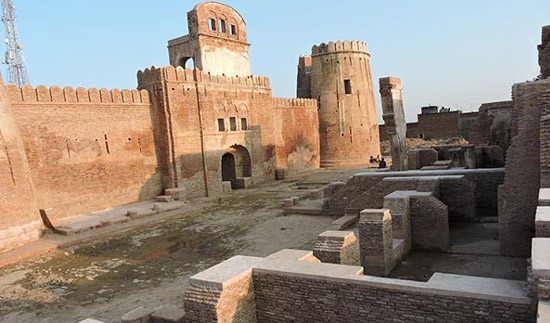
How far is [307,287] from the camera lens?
15.3 ft

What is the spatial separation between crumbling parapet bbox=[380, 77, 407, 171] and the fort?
0.06 m

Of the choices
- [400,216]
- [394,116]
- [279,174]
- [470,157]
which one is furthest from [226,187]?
[400,216]

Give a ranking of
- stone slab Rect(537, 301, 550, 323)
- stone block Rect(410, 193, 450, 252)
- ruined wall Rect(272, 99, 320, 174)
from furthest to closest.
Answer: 1. ruined wall Rect(272, 99, 320, 174)
2. stone block Rect(410, 193, 450, 252)
3. stone slab Rect(537, 301, 550, 323)

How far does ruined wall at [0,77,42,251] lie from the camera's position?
36.8 ft

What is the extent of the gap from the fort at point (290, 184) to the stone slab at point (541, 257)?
2 centimetres

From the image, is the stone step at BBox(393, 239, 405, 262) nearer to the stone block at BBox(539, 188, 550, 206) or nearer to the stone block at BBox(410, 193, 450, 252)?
the stone block at BBox(410, 193, 450, 252)

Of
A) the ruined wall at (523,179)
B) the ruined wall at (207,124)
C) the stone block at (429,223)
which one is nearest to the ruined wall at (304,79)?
the ruined wall at (207,124)

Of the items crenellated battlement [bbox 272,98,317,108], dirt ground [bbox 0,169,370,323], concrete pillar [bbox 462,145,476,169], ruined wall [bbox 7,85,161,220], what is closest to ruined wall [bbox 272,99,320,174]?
crenellated battlement [bbox 272,98,317,108]

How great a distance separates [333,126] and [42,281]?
71.1 ft

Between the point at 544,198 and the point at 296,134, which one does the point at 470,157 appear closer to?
the point at 544,198

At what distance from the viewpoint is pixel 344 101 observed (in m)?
27.0

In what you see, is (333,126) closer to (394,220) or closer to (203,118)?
(203,118)

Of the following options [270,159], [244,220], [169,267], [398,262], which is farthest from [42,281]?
[270,159]

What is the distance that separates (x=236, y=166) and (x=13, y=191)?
36.2ft
